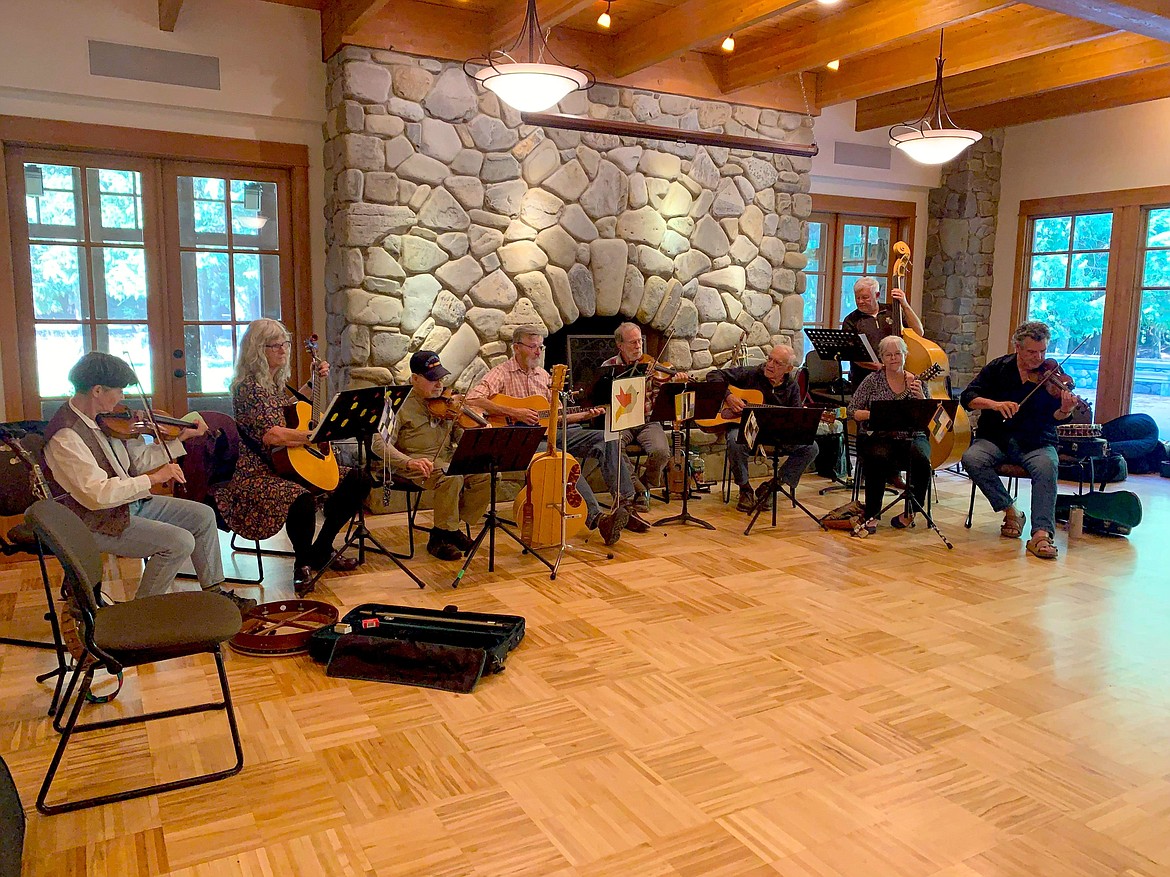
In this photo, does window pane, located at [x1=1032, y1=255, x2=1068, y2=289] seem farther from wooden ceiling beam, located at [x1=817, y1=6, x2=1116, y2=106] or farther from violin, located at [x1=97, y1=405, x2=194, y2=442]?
violin, located at [x1=97, y1=405, x2=194, y2=442]

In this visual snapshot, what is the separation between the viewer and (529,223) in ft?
18.7

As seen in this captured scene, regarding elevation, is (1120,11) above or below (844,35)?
below

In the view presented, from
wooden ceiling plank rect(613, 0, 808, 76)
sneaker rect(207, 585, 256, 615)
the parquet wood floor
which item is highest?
wooden ceiling plank rect(613, 0, 808, 76)

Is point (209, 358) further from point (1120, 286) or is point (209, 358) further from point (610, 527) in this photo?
point (1120, 286)

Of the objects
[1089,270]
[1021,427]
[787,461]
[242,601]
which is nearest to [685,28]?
[787,461]

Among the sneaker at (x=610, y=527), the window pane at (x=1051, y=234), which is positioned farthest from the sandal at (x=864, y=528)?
the window pane at (x=1051, y=234)

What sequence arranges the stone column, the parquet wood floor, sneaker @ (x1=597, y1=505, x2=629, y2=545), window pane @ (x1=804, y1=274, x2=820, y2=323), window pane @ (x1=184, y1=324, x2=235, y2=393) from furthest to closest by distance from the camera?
the stone column → window pane @ (x1=804, y1=274, x2=820, y2=323) → window pane @ (x1=184, y1=324, x2=235, y2=393) → sneaker @ (x1=597, y1=505, x2=629, y2=545) → the parquet wood floor

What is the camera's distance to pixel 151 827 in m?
2.22

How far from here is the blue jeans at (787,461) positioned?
5.67m

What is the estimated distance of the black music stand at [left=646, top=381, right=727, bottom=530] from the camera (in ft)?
16.5

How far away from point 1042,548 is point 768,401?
176 cm

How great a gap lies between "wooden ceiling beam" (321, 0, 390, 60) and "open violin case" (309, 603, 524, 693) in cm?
303

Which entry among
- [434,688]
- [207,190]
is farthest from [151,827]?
[207,190]

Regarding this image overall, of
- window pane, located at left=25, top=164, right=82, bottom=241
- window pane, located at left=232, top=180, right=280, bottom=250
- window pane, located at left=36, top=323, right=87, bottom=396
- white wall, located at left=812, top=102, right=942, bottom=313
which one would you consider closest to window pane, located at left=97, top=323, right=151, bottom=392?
window pane, located at left=36, top=323, right=87, bottom=396
